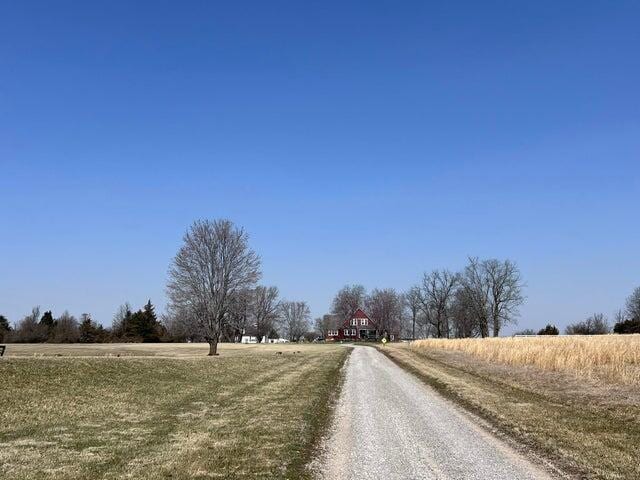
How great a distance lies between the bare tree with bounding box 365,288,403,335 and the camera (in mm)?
143625

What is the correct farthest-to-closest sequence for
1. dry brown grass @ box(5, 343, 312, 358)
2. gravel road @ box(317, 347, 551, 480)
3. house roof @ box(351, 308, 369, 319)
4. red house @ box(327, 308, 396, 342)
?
house roof @ box(351, 308, 369, 319) → red house @ box(327, 308, 396, 342) → dry brown grass @ box(5, 343, 312, 358) → gravel road @ box(317, 347, 551, 480)

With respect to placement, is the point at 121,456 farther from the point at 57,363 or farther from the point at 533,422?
the point at 57,363

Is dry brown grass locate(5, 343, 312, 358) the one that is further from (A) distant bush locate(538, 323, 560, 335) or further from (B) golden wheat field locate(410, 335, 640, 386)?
(A) distant bush locate(538, 323, 560, 335)

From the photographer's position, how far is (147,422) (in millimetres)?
12523

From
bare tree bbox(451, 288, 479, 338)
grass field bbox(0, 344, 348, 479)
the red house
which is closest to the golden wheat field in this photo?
grass field bbox(0, 344, 348, 479)

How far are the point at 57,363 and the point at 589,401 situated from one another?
705 inches

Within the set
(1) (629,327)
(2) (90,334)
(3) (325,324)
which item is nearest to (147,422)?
(2) (90,334)

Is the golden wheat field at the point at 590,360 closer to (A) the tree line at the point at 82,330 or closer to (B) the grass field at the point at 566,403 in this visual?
(B) the grass field at the point at 566,403

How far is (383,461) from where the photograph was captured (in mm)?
9148

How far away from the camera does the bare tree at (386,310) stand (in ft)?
471

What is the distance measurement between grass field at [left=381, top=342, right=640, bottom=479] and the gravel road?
2.36 feet

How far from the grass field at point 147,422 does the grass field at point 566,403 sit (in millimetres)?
4433

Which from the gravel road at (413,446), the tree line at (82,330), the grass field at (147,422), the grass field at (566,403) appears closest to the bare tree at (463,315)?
the tree line at (82,330)

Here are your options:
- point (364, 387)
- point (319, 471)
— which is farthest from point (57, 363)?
point (319, 471)
